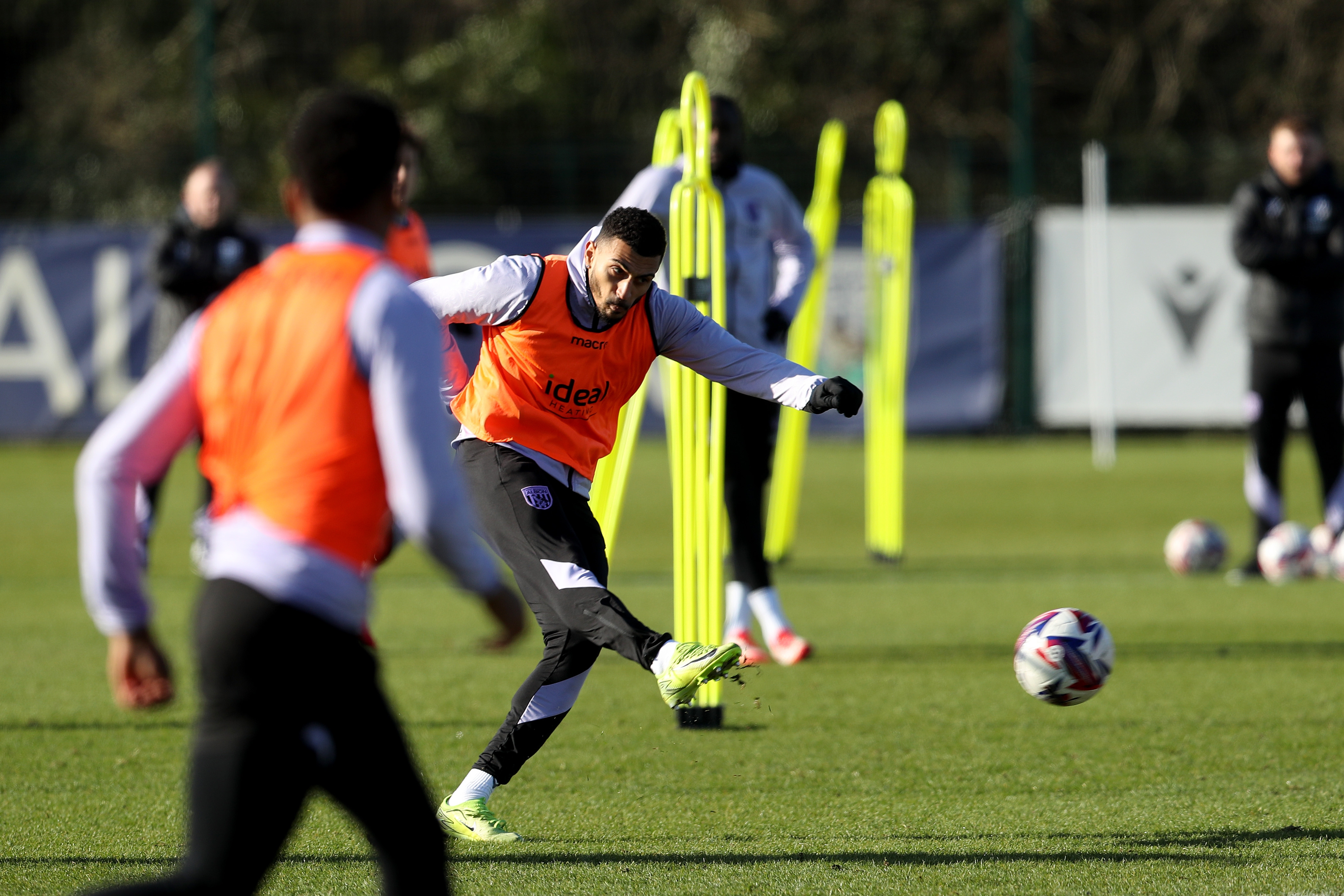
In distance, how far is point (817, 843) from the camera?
4.83m

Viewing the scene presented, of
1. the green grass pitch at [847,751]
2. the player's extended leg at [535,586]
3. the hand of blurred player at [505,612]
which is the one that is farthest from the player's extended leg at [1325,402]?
the hand of blurred player at [505,612]

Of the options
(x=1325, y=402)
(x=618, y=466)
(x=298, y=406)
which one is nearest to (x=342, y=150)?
(x=298, y=406)

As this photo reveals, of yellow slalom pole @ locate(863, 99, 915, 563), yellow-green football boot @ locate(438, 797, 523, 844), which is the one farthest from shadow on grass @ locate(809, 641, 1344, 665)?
yellow-green football boot @ locate(438, 797, 523, 844)

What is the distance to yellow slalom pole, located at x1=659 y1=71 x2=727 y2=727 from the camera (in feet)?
20.3

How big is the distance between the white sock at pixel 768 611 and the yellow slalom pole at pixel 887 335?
11.0 ft

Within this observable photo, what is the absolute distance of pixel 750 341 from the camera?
7.75 meters

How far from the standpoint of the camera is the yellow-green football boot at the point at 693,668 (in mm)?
4344

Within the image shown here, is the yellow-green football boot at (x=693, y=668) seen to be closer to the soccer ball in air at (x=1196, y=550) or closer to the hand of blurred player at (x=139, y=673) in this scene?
the hand of blurred player at (x=139, y=673)

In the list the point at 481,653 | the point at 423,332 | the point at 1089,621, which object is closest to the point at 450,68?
the point at 481,653

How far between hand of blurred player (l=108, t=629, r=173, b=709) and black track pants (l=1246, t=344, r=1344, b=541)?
8.62 m

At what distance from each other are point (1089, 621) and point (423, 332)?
336 cm

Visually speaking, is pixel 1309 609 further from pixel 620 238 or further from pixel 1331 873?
pixel 620 238

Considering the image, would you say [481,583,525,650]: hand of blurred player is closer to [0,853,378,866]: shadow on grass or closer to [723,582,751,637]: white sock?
[0,853,378,866]: shadow on grass

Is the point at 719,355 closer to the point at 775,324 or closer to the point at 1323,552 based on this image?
the point at 775,324
